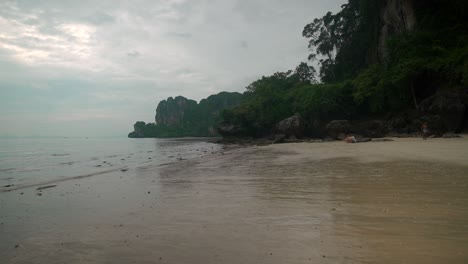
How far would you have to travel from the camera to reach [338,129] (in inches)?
1310

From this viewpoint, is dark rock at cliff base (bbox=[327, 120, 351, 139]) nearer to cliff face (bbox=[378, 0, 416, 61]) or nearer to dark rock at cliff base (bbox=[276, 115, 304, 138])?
dark rock at cliff base (bbox=[276, 115, 304, 138])

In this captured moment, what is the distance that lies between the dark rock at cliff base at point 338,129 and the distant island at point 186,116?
104 meters

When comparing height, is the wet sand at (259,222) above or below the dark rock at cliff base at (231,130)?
below

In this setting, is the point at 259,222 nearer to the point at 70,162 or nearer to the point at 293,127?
the point at 70,162

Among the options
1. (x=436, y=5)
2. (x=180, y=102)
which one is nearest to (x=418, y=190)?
(x=436, y=5)

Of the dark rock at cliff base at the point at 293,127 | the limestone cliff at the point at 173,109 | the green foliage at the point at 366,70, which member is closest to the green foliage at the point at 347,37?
the green foliage at the point at 366,70

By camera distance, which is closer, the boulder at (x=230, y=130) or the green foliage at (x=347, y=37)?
the green foliage at (x=347, y=37)

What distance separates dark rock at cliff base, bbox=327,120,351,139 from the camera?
3241cm

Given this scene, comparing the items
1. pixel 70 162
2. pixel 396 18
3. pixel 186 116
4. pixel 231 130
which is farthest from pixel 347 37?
pixel 186 116

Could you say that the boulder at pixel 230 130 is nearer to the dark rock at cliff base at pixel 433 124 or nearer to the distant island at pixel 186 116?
the dark rock at cliff base at pixel 433 124

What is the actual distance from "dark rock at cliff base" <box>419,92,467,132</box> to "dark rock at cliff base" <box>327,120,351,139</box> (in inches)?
349

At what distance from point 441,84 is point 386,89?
17.3ft

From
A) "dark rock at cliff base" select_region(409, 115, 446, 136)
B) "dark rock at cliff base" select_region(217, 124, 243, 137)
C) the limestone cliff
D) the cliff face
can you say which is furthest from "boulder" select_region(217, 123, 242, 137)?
the limestone cliff

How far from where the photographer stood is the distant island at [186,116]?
150 m
